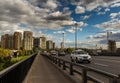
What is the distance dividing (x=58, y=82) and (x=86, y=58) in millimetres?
19951

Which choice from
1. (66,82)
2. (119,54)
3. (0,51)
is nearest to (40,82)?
(66,82)

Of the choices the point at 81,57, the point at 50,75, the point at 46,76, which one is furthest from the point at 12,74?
the point at 81,57

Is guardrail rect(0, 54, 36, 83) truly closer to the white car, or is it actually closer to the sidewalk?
the sidewalk

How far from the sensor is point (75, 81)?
36.9 ft

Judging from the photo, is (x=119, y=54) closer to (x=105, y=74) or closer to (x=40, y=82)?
(x=40, y=82)

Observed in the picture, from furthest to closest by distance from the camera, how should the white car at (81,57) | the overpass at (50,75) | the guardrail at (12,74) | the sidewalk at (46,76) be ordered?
the white car at (81,57), the sidewalk at (46,76), the overpass at (50,75), the guardrail at (12,74)

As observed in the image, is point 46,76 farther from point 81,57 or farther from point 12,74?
point 81,57

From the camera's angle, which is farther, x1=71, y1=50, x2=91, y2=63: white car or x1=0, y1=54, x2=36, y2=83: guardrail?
x1=71, y1=50, x2=91, y2=63: white car

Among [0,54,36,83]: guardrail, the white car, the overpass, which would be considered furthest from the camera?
the white car

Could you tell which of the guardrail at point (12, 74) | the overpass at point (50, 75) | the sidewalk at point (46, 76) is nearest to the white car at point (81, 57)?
the sidewalk at point (46, 76)

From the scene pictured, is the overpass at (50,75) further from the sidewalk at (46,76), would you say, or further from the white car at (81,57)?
the white car at (81,57)

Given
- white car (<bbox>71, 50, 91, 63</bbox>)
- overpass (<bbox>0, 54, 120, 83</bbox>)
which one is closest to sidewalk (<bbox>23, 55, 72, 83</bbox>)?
overpass (<bbox>0, 54, 120, 83</bbox>)

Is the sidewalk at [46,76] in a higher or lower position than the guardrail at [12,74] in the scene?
lower

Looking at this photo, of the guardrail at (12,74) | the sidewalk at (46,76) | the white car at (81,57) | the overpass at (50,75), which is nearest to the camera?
the guardrail at (12,74)
